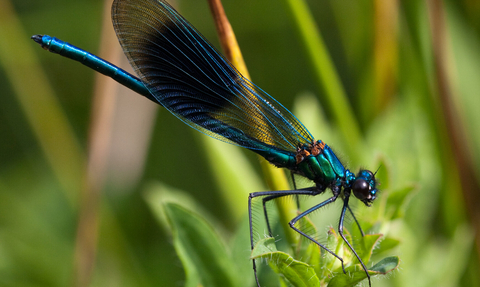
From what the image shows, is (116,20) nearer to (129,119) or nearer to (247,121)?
(247,121)

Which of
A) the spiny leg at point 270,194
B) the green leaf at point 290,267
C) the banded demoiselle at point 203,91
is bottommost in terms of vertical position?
the green leaf at point 290,267

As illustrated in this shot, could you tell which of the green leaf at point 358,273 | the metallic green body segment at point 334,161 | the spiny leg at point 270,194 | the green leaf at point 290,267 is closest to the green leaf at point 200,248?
the spiny leg at point 270,194

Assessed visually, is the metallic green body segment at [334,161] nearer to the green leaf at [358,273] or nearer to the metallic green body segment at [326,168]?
the metallic green body segment at [326,168]

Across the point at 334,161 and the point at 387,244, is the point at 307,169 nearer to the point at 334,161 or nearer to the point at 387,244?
the point at 334,161

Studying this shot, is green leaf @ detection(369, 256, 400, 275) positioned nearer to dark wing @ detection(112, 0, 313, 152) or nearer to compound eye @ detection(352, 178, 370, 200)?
compound eye @ detection(352, 178, 370, 200)

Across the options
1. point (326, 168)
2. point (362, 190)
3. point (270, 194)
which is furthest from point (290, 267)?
point (326, 168)

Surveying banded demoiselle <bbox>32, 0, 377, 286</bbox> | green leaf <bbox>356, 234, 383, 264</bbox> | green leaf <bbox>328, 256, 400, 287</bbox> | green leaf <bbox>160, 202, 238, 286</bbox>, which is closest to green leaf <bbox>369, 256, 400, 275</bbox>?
green leaf <bbox>328, 256, 400, 287</bbox>
